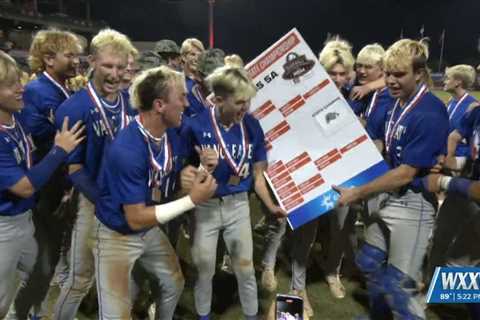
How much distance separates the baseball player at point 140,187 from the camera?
2.12 meters

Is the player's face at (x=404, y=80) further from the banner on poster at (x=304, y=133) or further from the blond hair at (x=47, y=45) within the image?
the blond hair at (x=47, y=45)

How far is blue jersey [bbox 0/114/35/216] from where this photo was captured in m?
2.24

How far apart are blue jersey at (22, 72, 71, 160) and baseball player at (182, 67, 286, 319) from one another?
0.95 metres

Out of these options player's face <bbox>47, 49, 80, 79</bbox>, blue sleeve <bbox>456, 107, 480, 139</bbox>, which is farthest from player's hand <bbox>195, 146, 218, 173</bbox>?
blue sleeve <bbox>456, 107, 480, 139</bbox>

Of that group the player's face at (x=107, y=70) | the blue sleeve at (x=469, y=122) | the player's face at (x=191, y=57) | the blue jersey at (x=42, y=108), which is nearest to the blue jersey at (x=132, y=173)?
the player's face at (x=107, y=70)

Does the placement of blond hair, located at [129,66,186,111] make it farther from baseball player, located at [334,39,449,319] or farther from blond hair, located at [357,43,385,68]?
blond hair, located at [357,43,385,68]

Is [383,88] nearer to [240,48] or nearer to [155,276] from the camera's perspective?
[155,276]

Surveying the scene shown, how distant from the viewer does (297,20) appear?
79438 mm

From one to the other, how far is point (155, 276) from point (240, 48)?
7635 centimetres

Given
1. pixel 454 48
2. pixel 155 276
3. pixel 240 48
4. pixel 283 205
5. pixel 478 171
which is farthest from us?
pixel 240 48

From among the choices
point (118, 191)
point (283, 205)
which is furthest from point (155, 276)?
point (283, 205)

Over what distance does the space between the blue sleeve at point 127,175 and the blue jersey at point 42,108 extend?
3.39ft

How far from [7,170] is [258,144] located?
150cm

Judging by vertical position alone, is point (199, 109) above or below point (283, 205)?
above
